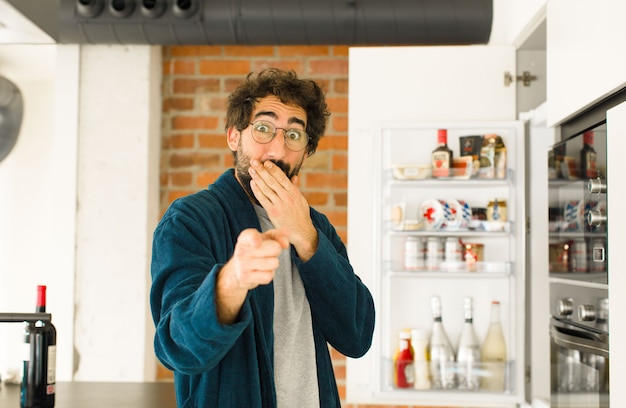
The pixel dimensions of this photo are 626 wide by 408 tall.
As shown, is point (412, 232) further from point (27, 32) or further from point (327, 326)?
point (27, 32)

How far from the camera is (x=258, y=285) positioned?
136 cm

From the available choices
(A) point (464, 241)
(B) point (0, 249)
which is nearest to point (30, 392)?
(A) point (464, 241)

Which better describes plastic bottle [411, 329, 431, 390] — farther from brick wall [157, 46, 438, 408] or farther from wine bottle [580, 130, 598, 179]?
wine bottle [580, 130, 598, 179]

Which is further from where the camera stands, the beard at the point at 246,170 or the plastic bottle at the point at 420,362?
the plastic bottle at the point at 420,362

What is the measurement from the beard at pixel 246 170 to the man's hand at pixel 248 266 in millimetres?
358

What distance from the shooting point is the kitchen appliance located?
1.78 meters

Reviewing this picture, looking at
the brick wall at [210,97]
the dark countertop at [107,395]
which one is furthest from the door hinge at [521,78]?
the dark countertop at [107,395]

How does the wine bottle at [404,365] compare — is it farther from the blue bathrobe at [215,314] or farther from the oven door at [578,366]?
the blue bathrobe at [215,314]

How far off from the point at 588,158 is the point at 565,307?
0.44 metres

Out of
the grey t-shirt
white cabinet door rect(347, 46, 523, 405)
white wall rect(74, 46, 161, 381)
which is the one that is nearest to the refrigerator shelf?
white cabinet door rect(347, 46, 523, 405)

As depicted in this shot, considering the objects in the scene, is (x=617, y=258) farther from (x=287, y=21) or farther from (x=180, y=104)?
(x=180, y=104)

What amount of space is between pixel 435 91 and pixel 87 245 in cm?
160

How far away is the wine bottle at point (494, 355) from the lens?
272cm

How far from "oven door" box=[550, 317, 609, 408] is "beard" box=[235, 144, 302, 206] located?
0.89m
